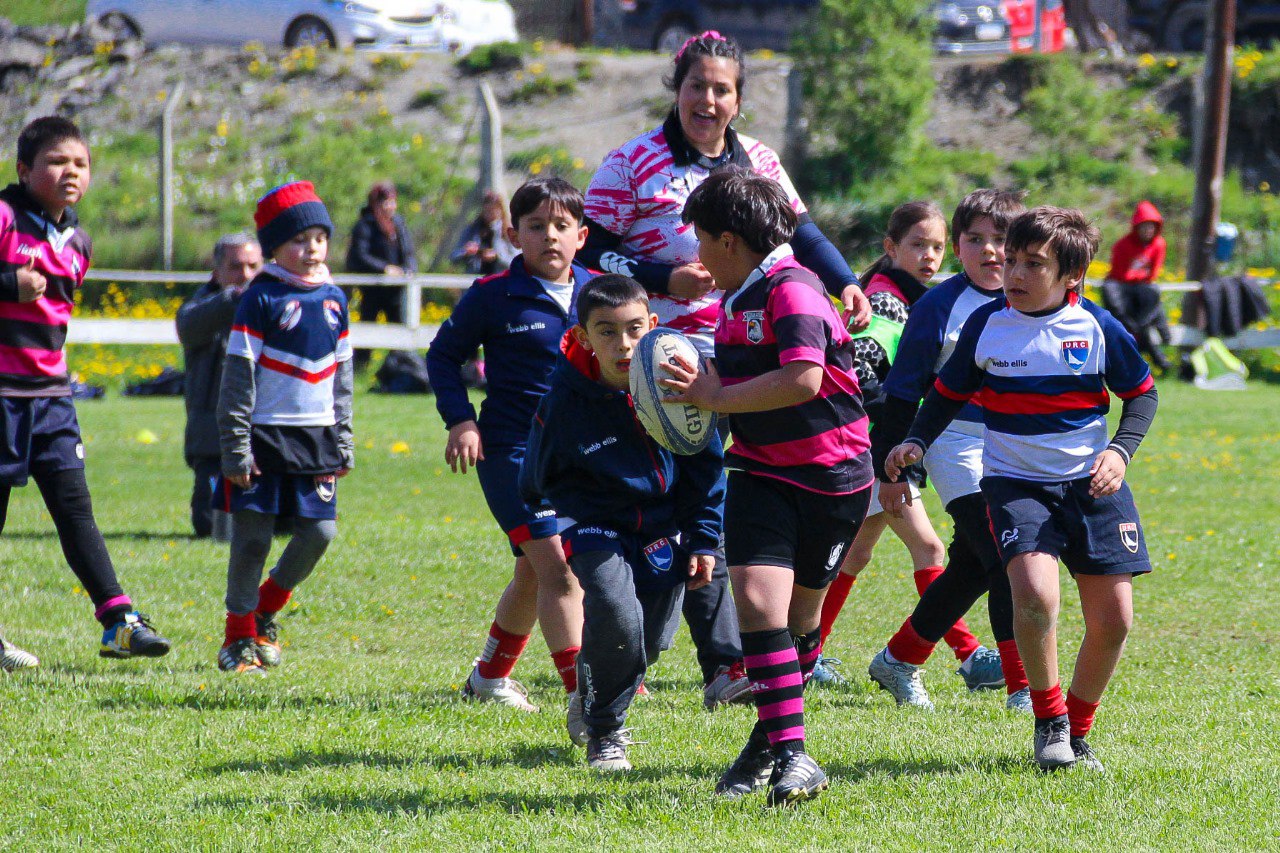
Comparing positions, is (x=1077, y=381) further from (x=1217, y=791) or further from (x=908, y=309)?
(x=908, y=309)

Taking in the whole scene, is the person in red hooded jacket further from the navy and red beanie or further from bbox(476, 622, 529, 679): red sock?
bbox(476, 622, 529, 679): red sock

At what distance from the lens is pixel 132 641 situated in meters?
5.75

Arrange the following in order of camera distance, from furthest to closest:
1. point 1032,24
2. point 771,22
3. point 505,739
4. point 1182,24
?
point 771,22, point 1182,24, point 1032,24, point 505,739

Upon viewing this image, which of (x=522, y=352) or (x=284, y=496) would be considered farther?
(x=284, y=496)

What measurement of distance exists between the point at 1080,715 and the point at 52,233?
4.09 m

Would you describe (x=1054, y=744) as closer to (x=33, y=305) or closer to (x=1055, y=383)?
(x=1055, y=383)

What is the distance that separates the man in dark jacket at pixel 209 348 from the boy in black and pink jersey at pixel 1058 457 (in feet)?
16.4

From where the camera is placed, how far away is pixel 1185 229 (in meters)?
23.4

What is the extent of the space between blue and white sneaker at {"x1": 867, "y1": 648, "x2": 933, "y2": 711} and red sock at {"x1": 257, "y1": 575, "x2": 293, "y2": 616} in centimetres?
240

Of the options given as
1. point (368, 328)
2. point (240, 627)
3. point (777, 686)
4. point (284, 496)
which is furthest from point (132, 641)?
point (368, 328)

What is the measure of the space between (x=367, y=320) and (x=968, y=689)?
45.7 ft

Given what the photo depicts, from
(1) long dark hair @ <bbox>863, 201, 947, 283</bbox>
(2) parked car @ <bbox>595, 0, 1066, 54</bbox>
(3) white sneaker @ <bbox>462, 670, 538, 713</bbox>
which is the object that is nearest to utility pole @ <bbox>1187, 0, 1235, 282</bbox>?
(2) parked car @ <bbox>595, 0, 1066, 54</bbox>

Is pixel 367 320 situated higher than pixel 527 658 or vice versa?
pixel 527 658

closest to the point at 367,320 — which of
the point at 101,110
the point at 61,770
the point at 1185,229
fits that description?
the point at 101,110
